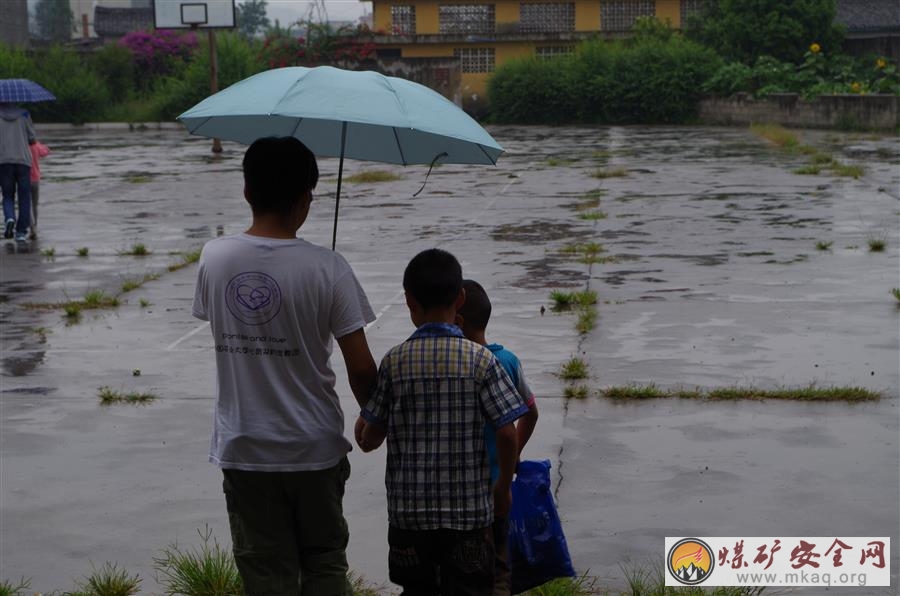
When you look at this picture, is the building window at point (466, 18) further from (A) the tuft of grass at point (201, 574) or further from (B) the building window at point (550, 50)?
(A) the tuft of grass at point (201, 574)

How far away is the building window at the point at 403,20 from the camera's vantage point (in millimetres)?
54875

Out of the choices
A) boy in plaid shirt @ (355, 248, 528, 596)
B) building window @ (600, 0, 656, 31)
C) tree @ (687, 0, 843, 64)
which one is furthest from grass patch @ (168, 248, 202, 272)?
building window @ (600, 0, 656, 31)

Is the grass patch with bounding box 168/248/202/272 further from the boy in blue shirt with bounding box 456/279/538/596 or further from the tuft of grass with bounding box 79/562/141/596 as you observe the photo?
the boy in blue shirt with bounding box 456/279/538/596

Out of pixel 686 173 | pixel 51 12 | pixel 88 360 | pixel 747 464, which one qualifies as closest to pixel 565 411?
pixel 747 464

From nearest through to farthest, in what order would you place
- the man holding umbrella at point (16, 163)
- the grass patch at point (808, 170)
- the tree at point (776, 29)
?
the man holding umbrella at point (16, 163) → the grass patch at point (808, 170) → the tree at point (776, 29)

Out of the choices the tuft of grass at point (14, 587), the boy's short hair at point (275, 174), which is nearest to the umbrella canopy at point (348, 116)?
the boy's short hair at point (275, 174)

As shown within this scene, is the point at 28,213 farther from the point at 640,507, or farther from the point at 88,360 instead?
the point at 640,507

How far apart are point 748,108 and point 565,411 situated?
35.8 metres

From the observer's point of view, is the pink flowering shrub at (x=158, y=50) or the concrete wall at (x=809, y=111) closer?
the concrete wall at (x=809, y=111)

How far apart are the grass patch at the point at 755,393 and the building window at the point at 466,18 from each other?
158ft

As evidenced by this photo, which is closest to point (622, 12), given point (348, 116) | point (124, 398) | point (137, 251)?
point (137, 251)

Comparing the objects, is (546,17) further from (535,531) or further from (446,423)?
(446,423)

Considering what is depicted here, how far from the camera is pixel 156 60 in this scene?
53.7 m

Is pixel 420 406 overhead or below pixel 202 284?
below
